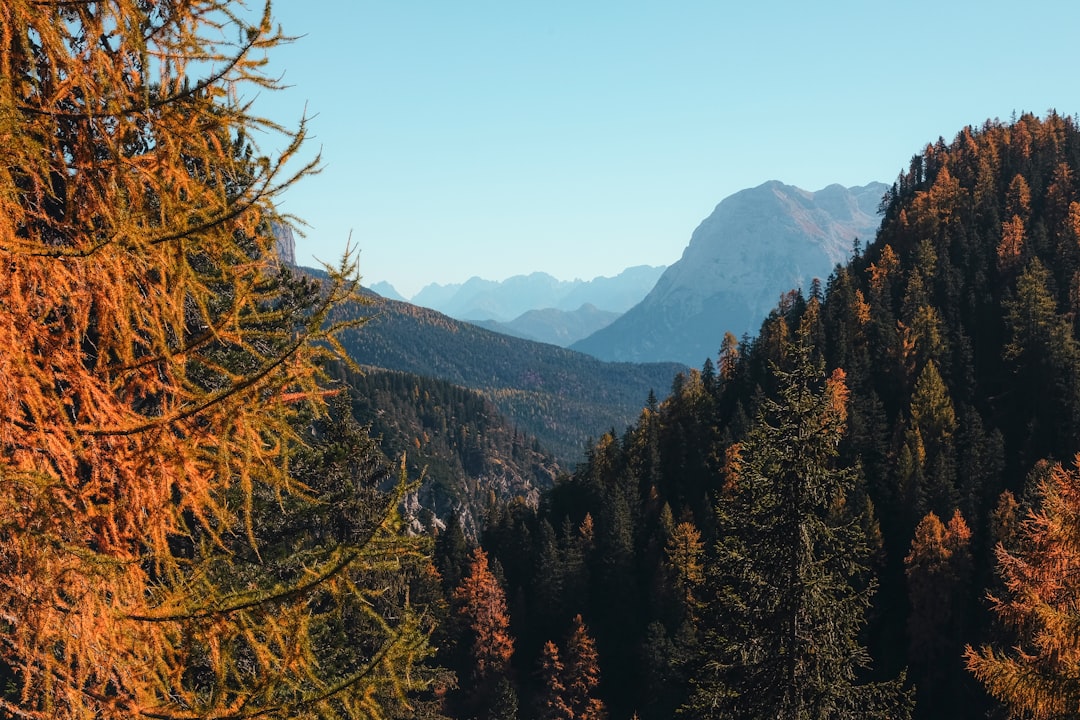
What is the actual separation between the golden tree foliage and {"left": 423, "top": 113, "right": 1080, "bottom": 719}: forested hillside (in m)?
0.05

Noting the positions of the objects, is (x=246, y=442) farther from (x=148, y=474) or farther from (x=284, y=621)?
(x=284, y=621)

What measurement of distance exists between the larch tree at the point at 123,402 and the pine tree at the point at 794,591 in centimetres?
1000

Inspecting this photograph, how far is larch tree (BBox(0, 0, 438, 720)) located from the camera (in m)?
4.12

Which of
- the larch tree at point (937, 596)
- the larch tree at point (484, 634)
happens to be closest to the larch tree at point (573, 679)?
the larch tree at point (484, 634)

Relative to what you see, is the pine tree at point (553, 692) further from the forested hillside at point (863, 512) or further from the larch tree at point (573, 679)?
the forested hillside at point (863, 512)

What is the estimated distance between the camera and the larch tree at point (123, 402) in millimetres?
4117

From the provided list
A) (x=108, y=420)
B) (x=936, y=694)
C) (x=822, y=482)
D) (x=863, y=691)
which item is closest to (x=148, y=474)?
(x=108, y=420)

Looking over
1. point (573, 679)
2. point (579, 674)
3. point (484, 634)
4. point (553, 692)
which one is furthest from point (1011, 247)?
point (484, 634)

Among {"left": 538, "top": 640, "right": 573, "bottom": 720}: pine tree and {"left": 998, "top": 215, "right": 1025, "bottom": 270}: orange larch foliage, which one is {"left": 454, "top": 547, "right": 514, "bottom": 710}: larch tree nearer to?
{"left": 538, "top": 640, "right": 573, "bottom": 720}: pine tree

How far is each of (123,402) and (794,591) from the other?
11.9m

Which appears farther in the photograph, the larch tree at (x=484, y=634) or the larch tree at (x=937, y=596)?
the larch tree at (x=484, y=634)

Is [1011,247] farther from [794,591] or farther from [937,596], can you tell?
[794,591]

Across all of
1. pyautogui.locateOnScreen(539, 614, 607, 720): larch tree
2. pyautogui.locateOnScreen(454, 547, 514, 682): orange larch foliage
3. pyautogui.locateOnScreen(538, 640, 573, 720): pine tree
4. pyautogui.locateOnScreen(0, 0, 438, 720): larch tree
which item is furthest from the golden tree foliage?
pyautogui.locateOnScreen(454, 547, 514, 682): orange larch foliage

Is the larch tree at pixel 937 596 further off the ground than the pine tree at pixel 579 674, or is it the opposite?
the larch tree at pixel 937 596
